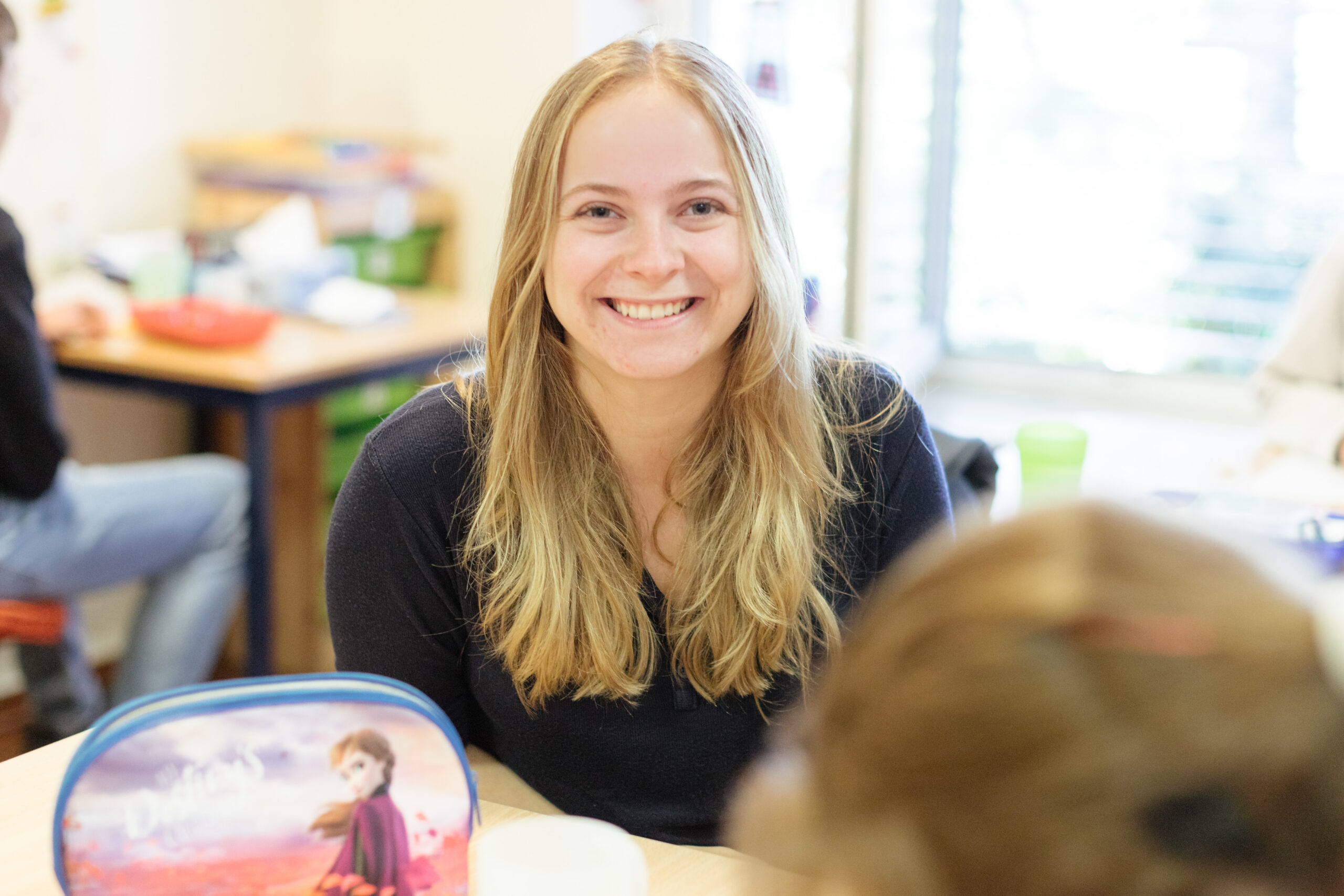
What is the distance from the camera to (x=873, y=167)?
8.64 ft

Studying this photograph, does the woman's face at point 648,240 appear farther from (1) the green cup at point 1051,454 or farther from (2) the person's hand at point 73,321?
(2) the person's hand at point 73,321

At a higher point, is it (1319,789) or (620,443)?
(1319,789)

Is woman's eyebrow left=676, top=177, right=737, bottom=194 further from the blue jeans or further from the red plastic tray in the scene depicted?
the red plastic tray

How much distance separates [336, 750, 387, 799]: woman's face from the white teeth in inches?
21.6

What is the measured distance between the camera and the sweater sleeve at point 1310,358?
210cm

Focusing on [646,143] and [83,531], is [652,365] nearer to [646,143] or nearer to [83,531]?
[646,143]

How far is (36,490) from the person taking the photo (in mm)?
2031

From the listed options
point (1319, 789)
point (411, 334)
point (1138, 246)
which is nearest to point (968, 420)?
point (1138, 246)

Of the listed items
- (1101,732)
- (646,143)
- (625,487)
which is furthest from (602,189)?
(1101,732)

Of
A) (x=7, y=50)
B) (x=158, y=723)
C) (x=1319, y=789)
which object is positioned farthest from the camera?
(x=7, y=50)

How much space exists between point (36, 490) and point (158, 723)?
58.1 inches

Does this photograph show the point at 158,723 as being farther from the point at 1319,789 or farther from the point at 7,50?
the point at 7,50

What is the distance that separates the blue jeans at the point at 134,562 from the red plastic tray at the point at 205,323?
23cm

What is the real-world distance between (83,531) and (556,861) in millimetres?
1688
